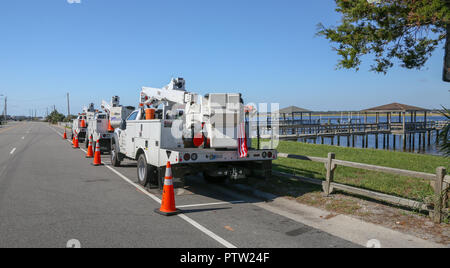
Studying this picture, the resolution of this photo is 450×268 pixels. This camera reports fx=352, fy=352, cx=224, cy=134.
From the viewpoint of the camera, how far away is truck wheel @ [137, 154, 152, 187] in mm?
8797

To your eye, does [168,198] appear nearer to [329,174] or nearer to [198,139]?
[198,139]

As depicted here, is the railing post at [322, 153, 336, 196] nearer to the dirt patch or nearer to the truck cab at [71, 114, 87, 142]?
the dirt patch

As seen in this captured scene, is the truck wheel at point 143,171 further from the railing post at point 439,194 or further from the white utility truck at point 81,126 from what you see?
the white utility truck at point 81,126

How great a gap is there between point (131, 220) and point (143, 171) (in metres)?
3.15

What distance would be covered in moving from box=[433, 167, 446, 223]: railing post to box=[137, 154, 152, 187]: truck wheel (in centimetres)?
612

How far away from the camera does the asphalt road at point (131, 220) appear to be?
5.12m

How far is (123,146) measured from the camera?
11273mm

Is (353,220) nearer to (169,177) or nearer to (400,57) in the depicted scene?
(169,177)

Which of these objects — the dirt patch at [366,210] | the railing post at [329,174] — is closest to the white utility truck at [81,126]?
the dirt patch at [366,210]

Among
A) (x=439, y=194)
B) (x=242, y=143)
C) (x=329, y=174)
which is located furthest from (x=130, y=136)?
(x=439, y=194)

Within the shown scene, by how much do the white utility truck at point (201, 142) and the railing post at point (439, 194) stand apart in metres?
3.43

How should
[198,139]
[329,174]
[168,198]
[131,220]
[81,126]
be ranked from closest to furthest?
[131,220], [168,198], [329,174], [198,139], [81,126]

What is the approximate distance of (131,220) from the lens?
243 inches

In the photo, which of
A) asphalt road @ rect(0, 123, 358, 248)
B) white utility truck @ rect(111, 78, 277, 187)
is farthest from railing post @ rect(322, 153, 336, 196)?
asphalt road @ rect(0, 123, 358, 248)
